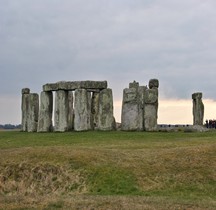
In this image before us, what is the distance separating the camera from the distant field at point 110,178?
16.8 m

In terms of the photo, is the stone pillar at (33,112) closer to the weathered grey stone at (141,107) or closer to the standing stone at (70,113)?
the standing stone at (70,113)

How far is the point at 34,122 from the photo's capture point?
41.5 metres

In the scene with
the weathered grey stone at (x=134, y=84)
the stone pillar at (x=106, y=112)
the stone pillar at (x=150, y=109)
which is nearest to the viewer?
the stone pillar at (x=150, y=109)

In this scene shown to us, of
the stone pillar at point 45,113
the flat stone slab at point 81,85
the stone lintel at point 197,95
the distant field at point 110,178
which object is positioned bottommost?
the distant field at point 110,178

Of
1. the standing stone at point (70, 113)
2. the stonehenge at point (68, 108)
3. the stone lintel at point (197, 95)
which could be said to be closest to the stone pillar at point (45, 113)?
the stonehenge at point (68, 108)

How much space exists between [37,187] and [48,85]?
19705 mm

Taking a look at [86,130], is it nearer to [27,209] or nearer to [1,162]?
[1,162]

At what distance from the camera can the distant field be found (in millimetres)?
16781

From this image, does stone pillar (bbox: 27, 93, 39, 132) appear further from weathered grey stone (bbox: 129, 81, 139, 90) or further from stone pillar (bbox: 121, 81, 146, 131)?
stone pillar (bbox: 121, 81, 146, 131)

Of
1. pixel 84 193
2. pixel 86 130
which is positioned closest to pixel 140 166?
pixel 84 193

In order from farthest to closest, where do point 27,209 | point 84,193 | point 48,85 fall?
point 48,85, point 84,193, point 27,209

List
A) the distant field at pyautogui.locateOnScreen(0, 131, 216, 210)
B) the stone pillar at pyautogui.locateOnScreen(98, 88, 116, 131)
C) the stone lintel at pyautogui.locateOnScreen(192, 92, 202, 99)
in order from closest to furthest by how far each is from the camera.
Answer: the distant field at pyautogui.locateOnScreen(0, 131, 216, 210) → the stone pillar at pyautogui.locateOnScreen(98, 88, 116, 131) → the stone lintel at pyautogui.locateOnScreen(192, 92, 202, 99)

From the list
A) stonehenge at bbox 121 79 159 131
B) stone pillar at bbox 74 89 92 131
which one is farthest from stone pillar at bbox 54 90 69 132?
stonehenge at bbox 121 79 159 131

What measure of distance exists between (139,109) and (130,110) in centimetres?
70
